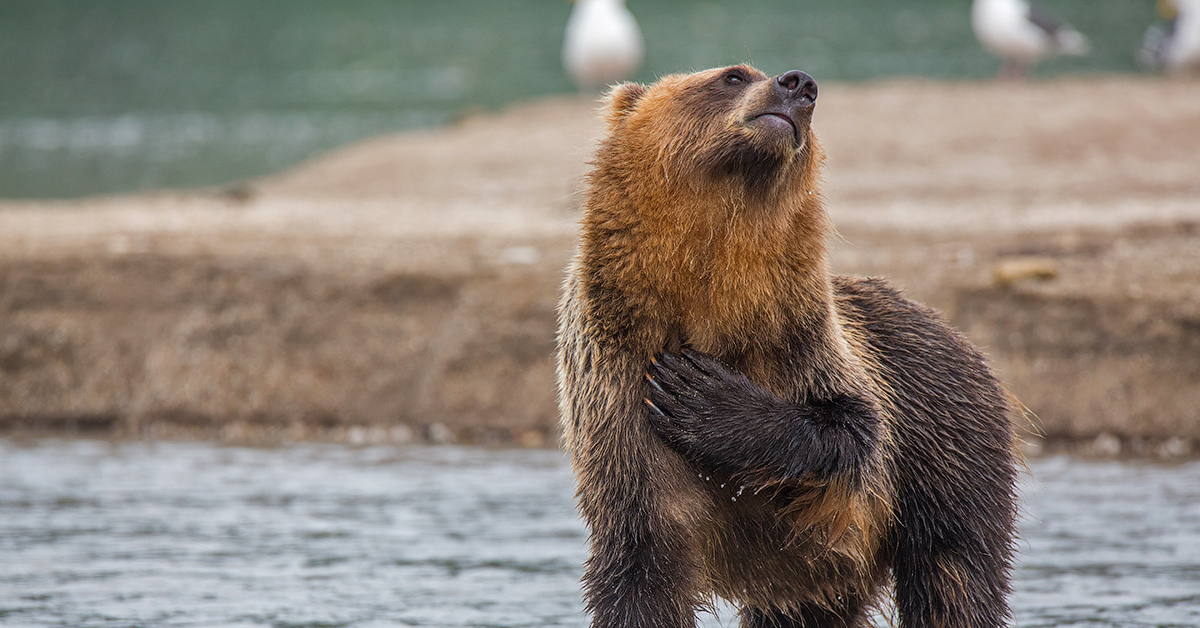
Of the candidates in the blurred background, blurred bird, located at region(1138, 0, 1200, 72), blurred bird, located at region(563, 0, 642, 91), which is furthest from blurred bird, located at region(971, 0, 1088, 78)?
blurred bird, located at region(563, 0, 642, 91)

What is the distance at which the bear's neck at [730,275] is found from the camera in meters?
3.58

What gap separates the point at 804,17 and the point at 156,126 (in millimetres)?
14908

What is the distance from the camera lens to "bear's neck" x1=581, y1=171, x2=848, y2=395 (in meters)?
3.58

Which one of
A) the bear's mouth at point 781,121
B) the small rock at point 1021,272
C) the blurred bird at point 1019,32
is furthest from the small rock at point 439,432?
the blurred bird at point 1019,32

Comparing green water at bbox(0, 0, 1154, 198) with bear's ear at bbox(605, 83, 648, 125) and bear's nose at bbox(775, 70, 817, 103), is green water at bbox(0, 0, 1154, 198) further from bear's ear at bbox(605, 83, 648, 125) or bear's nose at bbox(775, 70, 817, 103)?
bear's nose at bbox(775, 70, 817, 103)

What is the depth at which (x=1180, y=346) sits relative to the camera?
292 inches

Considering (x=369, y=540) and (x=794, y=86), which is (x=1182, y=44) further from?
(x=794, y=86)

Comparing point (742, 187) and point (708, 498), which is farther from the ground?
point (742, 187)

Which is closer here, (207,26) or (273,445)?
(273,445)

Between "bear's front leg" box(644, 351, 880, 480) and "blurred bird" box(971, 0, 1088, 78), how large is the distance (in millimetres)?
15627

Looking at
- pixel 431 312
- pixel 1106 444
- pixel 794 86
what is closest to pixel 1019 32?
pixel 1106 444

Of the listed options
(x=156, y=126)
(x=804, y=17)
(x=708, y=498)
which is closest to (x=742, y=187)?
(x=708, y=498)

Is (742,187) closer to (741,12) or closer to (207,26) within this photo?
(741,12)

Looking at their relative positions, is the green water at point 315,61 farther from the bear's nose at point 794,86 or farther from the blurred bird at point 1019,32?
the bear's nose at point 794,86
